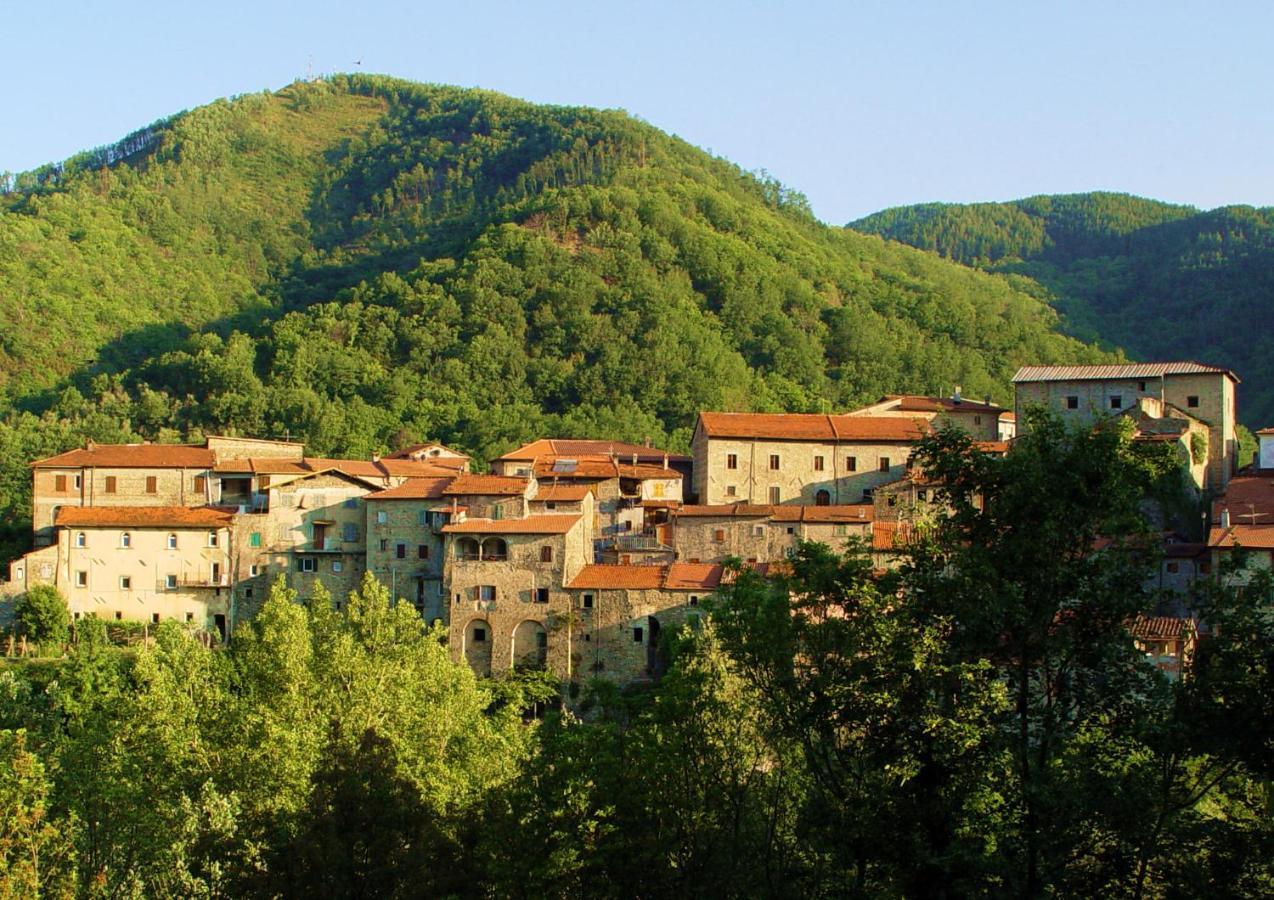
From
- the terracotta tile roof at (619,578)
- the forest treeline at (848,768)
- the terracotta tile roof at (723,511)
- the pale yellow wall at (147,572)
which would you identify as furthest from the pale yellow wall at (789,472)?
the forest treeline at (848,768)

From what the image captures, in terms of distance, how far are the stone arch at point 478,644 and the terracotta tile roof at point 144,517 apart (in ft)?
44.9

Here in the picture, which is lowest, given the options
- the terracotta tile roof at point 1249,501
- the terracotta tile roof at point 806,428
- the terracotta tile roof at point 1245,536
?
the terracotta tile roof at point 1245,536

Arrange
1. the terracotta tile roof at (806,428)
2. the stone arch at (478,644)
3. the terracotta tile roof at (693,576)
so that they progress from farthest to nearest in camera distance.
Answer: the terracotta tile roof at (806,428) → the stone arch at (478,644) → the terracotta tile roof at (693,576)

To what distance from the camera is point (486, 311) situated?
10862 centimetres

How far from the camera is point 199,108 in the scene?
184 meters

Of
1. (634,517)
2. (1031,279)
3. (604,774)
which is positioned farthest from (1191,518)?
(1031,279)

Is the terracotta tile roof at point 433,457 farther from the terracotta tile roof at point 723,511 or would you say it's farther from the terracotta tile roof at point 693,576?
the terracotta tile roof at point 693,576

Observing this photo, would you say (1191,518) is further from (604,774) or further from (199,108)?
(199,108)

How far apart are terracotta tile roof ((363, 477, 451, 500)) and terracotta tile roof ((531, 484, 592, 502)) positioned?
401 cm

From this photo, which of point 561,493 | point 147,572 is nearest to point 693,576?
point 561,493

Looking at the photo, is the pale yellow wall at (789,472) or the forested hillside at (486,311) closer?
the pale yellow wall at (789,472)

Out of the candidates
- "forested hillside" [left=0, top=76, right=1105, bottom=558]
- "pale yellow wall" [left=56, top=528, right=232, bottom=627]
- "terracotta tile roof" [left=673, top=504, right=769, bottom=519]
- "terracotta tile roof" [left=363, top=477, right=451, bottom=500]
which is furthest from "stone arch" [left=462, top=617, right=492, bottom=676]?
"forested hillside" [left=0, top=76, right=1105, bottom=558]

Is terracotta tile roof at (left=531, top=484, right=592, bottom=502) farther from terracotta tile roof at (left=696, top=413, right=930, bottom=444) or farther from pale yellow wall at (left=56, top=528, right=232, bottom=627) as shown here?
pale yellow wall at (left=56, top=528, right=232, bottom=627)

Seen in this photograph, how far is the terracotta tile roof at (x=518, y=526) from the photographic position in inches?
2076
